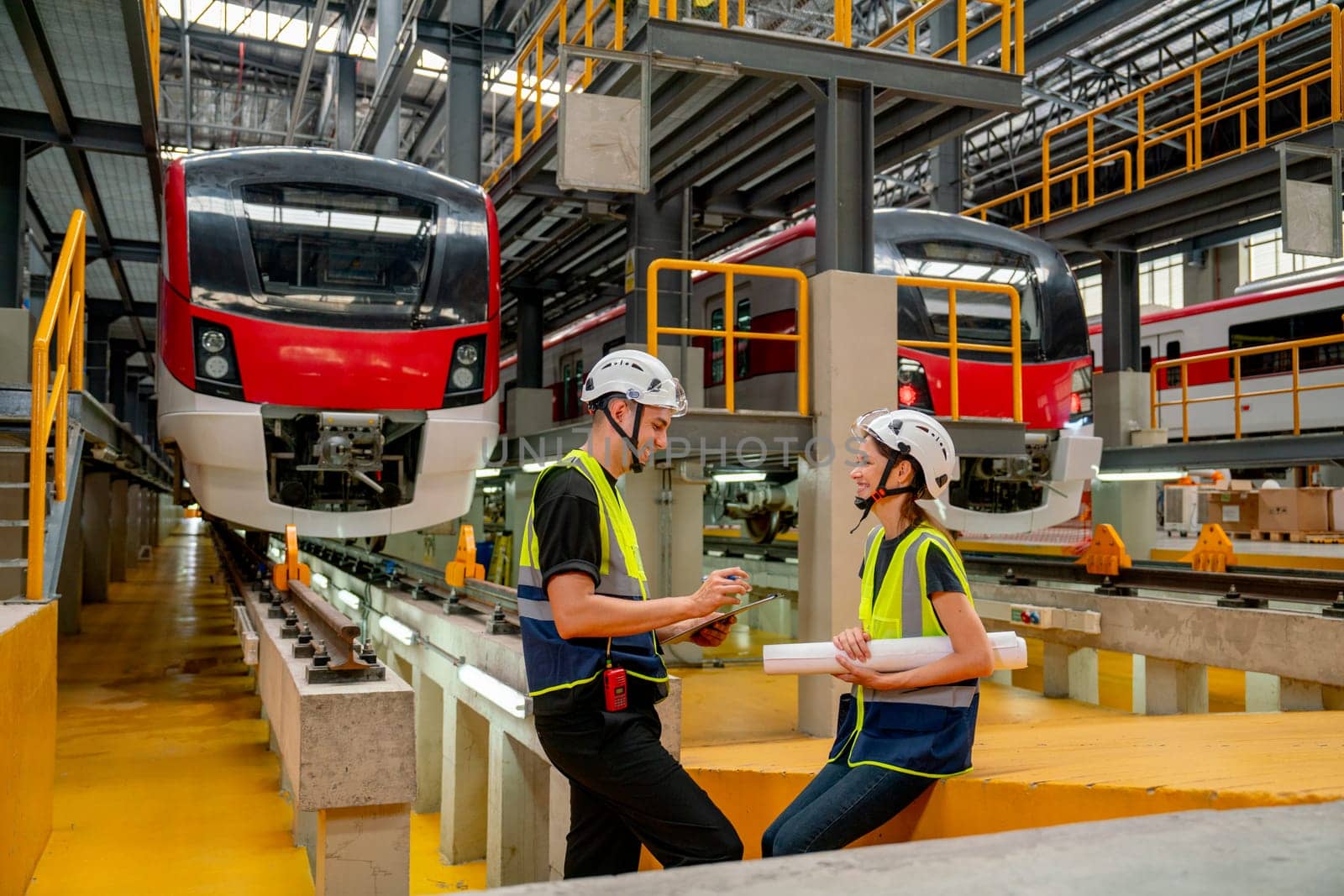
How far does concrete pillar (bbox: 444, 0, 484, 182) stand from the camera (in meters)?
11.2

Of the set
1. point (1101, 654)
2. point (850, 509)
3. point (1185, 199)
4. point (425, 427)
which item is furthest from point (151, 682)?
point (1185, 199)

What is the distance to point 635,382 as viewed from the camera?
2607 mm

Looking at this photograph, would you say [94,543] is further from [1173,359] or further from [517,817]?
[1173,359]

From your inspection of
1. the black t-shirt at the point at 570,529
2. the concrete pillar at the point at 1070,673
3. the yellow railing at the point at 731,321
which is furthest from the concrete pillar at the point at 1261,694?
the black t-shirt at the point at 570,529

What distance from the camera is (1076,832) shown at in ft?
Answer: 6.22

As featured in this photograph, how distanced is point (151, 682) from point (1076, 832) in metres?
8.99

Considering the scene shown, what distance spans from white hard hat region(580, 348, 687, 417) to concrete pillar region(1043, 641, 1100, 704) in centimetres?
732

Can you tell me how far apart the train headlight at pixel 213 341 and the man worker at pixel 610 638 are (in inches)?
178

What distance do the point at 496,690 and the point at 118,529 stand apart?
18348 millimetres

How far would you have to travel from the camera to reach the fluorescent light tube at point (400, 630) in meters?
6.36

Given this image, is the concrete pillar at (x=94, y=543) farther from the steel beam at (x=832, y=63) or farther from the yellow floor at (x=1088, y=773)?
the yellow floor at (x=1088, y=773)

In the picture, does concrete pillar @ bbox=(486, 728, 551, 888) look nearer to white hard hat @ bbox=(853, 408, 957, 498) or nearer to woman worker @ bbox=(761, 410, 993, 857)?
woman worker @ bbox=(761, 410, 993, 857)

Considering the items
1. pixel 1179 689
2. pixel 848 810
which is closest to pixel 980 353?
pixel 1179 689

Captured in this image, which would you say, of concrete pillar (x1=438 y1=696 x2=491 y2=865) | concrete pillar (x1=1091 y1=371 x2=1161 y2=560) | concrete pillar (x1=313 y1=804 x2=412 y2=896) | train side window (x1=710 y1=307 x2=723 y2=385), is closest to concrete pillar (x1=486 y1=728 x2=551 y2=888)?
concrete pillar (x1=438 y1=696 x2=491 y2=865)
